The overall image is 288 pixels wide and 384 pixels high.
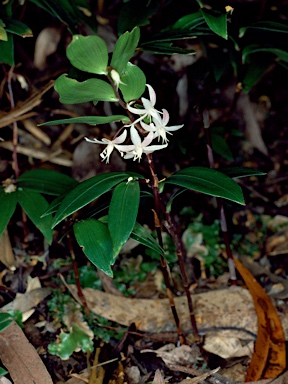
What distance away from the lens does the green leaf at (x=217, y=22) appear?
4.92 ft

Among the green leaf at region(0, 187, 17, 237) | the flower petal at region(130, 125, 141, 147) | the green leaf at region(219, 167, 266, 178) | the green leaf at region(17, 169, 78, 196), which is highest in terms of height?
the flower petal at region(130, 125, 141, 147)

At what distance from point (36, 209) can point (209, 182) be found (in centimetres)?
60

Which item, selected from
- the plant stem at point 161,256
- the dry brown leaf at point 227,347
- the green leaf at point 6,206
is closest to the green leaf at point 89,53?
the plant stem at point 161,256

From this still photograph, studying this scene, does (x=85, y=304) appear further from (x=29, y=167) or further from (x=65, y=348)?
(x=29, y=167)

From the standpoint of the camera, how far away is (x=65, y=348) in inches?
64.1

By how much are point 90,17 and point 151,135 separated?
31.5 inches

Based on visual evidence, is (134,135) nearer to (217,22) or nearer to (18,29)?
(217,22)

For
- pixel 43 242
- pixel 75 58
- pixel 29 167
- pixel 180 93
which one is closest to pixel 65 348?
pixel 43 242

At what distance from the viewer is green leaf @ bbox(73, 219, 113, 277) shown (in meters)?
1.34

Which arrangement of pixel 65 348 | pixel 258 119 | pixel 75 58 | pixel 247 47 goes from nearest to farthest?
pixel 75 58 < pixel 65 348 < pixel 247 47 < pixel 258 119

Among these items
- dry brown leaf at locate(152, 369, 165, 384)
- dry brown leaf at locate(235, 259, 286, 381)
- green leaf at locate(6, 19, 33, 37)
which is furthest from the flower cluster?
dry brown leaf at locate(235, 259, 286, 381)

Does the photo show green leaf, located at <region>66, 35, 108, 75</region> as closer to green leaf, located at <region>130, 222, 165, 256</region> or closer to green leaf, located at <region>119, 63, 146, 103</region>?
green leaf, located at <region>119, 63, 146, 103</region>

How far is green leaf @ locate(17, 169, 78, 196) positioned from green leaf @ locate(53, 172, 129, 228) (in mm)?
298

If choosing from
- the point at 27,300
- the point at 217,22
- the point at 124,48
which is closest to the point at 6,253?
the point at 27,300
